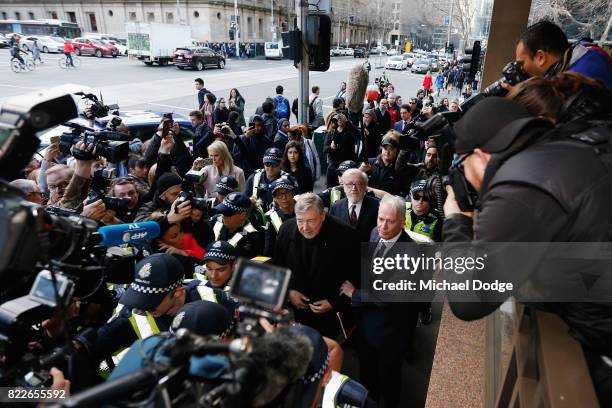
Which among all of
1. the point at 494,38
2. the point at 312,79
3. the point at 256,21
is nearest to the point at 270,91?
the point at 312,79

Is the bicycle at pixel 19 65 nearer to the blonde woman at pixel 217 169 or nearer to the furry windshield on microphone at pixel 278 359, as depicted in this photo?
the blonde woman at pixel 217 169

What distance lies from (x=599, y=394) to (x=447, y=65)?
93.2 feet

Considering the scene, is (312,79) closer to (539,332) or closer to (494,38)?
(494,38)

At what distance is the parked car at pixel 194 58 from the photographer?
2912cm

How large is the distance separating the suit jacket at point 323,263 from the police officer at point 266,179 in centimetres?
164

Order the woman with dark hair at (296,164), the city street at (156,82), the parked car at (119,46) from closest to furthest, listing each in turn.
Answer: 1. the woman with dark hair at (296,164)
2. the city street at (156,82)
3. the parked car at (119,46)

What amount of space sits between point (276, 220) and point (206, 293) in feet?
4.79

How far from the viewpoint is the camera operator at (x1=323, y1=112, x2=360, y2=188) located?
6828 mm

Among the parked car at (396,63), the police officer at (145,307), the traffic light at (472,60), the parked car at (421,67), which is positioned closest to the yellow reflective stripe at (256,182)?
the police officer at (145,307)

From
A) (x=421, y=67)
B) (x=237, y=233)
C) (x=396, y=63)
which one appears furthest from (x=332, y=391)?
(x=396, y=63)

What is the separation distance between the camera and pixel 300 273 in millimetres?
3219

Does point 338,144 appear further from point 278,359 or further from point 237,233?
point 278,359

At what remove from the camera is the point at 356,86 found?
828 cm

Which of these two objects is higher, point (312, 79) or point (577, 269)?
point (577, 269)
